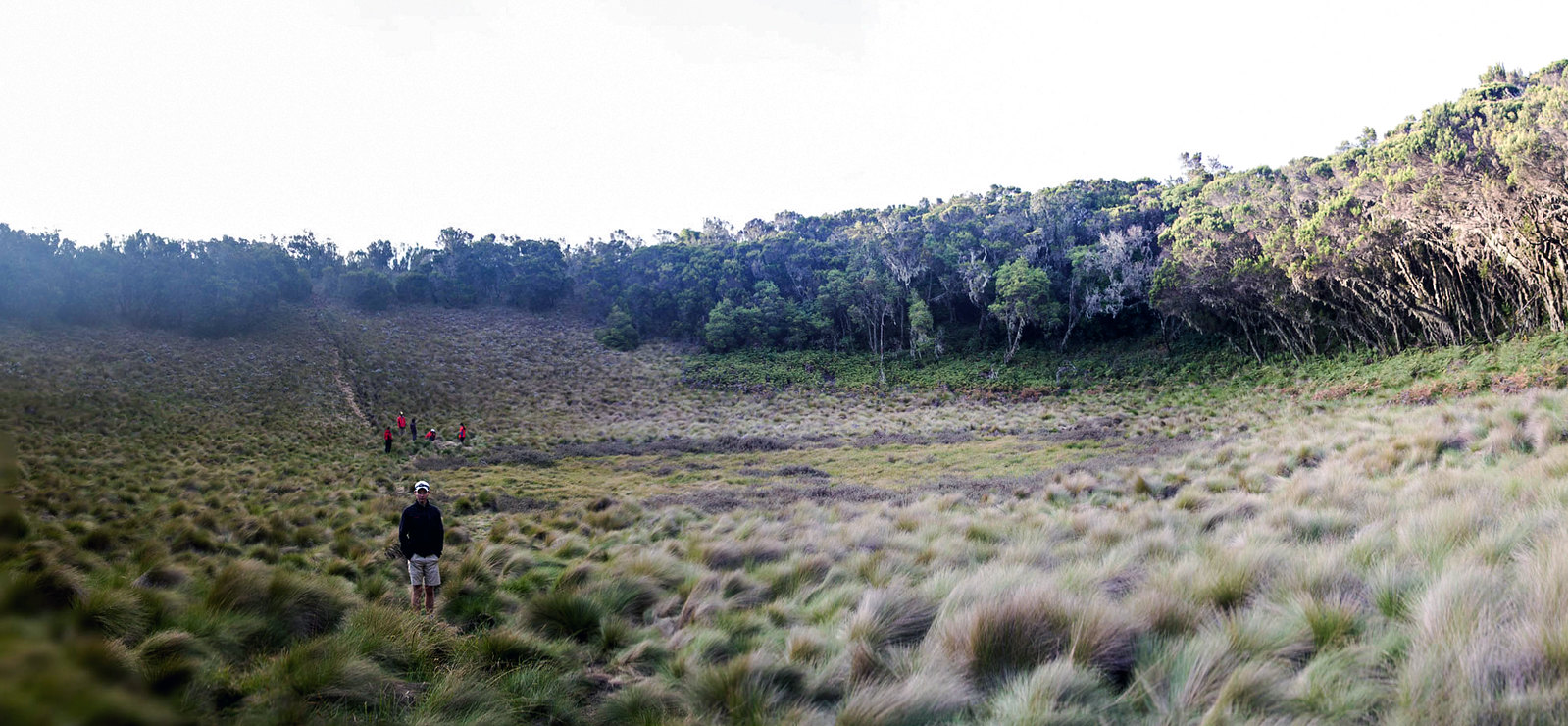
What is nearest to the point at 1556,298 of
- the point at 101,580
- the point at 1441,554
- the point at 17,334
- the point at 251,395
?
the point at 1441,554

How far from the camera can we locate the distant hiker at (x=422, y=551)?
256 inches

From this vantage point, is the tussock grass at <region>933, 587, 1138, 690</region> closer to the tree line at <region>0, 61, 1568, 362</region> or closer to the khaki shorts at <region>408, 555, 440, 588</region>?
the khaki shorts at <region>408, 555, 440, 588</region>

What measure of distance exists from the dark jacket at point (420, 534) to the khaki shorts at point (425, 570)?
5 centimetres

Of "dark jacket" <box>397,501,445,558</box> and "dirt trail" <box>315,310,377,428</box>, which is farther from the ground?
→ "dirt trail" <box>315,310,377,428</box>

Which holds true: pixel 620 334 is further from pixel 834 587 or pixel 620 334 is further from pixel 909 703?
pixel 909 703

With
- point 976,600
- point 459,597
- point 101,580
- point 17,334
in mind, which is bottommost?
point 459,597

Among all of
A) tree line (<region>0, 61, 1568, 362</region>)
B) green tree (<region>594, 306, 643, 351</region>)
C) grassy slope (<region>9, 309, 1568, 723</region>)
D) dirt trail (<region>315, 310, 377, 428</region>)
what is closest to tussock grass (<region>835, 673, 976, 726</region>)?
grassy slope (<region>9, 309, 1568, 723</region>)

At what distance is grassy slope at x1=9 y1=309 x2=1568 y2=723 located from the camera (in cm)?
293

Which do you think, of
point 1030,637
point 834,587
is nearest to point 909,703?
point 1030,637

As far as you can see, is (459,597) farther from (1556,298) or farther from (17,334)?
(1556,298)

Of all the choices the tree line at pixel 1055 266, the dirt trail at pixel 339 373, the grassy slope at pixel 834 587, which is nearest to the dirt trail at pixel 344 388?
A: the dirt trail at pixel 339 373

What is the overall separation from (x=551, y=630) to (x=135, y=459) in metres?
16.2

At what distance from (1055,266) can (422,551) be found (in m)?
50.3

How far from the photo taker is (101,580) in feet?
13.5
